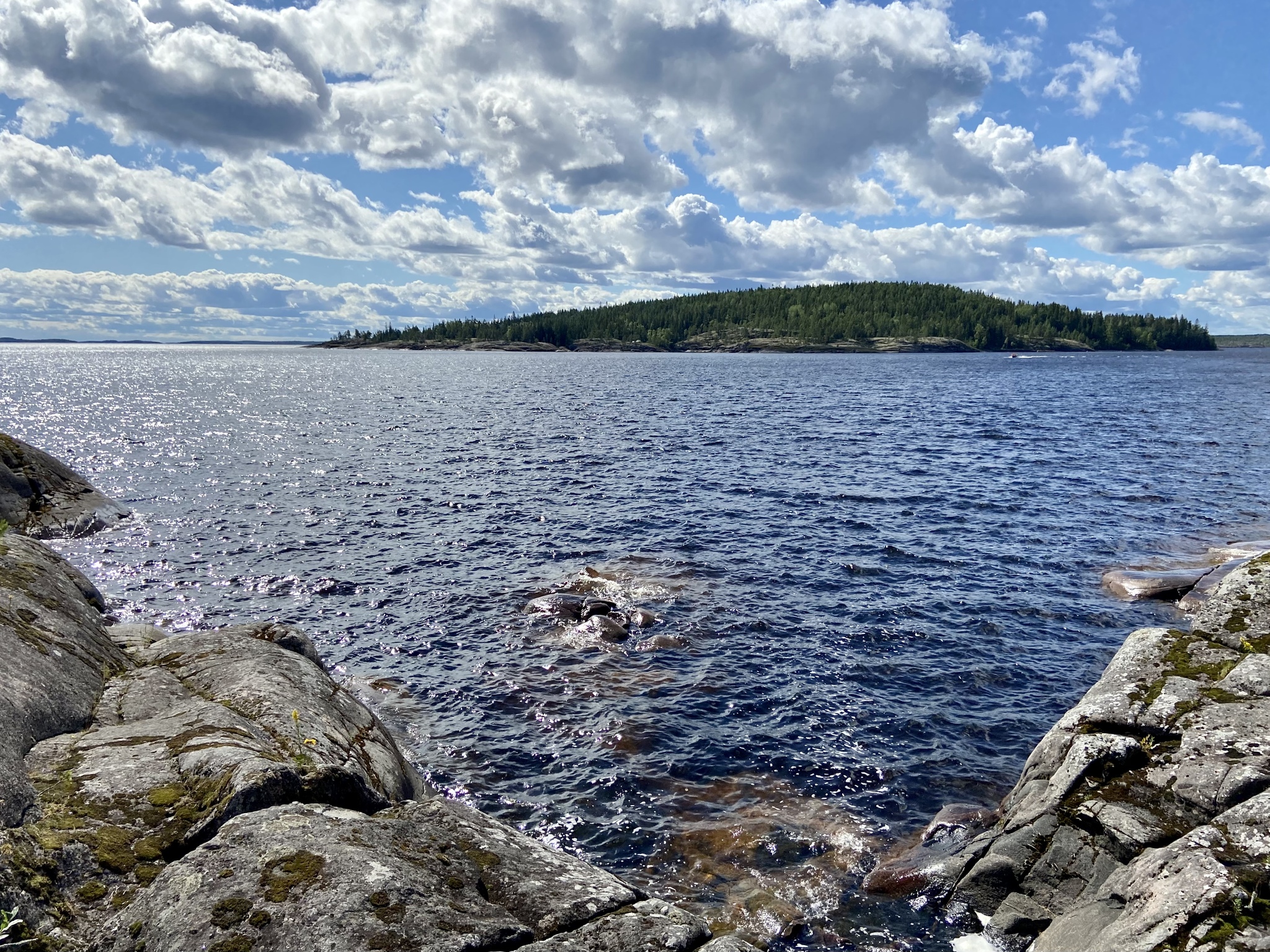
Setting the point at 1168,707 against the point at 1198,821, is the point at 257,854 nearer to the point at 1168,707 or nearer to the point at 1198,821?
the point at 1198,821

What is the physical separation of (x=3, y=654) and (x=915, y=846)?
15986 millimetres

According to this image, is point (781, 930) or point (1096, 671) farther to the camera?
point (1096, 671)

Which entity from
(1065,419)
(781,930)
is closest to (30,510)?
(781,930)

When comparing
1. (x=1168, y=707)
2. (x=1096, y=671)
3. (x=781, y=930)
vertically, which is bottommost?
(x=781, y=930)

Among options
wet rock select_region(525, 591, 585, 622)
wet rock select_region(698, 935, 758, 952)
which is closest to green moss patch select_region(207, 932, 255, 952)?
wet rock select_region(698, 935, 758, 952)

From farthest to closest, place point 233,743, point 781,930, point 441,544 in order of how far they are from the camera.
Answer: point 441,544 → point 781,930 → point 233,743

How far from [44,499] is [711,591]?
3345 cm

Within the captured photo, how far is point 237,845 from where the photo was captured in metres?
7.42

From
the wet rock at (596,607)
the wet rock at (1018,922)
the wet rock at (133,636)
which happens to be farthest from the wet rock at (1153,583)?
the wet rock at (133,636)

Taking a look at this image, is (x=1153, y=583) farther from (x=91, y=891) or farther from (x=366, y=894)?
(x=91, y=891)

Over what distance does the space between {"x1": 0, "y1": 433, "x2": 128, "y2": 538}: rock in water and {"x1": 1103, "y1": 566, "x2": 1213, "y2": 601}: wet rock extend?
45871mm

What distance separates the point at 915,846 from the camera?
560 inches

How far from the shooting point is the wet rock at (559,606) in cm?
2572

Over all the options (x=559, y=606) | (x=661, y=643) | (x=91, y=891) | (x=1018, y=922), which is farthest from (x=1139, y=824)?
(x=559, y=606)
